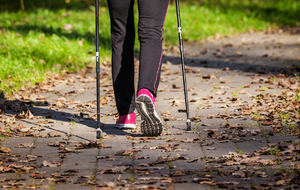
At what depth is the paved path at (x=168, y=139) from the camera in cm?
330

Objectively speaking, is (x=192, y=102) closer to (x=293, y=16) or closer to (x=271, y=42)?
(x=271, y=42)

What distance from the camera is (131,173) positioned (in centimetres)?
345

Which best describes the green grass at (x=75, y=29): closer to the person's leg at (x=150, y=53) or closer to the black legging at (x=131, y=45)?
the black legging at (x=131, y=45)

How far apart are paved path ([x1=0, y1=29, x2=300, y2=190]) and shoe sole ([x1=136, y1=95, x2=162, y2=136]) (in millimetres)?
115

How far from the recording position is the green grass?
8047 mm

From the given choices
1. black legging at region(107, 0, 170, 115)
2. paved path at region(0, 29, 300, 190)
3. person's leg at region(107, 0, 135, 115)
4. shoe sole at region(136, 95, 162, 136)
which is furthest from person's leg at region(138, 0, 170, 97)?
paved path at region(0, 29, 300, 190)

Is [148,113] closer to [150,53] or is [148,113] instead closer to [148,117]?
[148,117]

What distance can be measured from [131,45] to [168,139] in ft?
3.35

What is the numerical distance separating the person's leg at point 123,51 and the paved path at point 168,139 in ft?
1.14

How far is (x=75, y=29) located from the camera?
11.6 m

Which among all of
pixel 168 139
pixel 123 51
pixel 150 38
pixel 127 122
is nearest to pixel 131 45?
pixel 123 51

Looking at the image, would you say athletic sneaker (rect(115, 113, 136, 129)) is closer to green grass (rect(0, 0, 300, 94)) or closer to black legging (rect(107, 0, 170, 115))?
black legging (rect(107, 0, 170, 115))

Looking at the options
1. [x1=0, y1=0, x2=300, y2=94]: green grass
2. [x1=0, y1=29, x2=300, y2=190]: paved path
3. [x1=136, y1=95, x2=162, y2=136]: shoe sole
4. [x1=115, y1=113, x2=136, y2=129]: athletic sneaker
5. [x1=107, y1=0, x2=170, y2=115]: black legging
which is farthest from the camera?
[x1=0, y1=0, x2=300, y2=94]: green grass

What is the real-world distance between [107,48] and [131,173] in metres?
6.64
